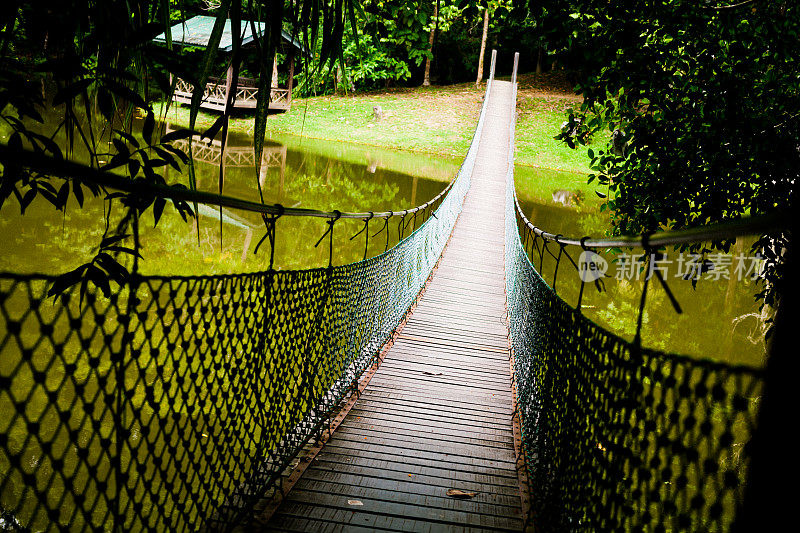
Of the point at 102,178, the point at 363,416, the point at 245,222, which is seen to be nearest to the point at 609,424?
the point at 102,178

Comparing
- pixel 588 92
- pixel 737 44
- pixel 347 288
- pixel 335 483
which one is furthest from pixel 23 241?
pixel 737 44

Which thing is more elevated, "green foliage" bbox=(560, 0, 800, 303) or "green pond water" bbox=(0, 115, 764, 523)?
"green foliage" bbox=(560, 0, 800, 303)

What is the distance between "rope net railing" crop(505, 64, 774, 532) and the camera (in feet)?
2.57

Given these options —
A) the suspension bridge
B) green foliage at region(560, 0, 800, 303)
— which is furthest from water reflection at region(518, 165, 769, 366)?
green foliage at region(560, 0, 800, 303)

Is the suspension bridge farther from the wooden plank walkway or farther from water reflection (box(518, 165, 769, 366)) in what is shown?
water reflection (box(518, 165, 769, 366))

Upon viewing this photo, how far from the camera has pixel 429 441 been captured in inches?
90.5

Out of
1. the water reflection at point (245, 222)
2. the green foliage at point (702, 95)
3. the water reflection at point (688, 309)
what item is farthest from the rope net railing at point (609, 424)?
the water reflection at point (688, 309)

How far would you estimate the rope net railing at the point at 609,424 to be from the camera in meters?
0.78

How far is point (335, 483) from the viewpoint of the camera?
1.89 m

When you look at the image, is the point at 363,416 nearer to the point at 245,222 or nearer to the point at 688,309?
the point at 688,309

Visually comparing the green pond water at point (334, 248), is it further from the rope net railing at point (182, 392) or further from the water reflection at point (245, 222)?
the rope net railing at point (182, 392)

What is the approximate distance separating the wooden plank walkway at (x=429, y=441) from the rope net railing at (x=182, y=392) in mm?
144

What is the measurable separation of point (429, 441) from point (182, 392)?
134cm

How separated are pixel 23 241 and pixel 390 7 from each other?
482 centimetres
